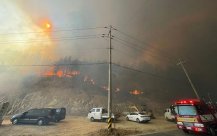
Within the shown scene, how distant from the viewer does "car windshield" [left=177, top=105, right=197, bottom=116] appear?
61.7 feet

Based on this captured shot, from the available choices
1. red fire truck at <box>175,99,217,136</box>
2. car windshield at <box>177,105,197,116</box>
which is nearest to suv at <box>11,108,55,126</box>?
red fire truck at <box>175,99,217,136</box>

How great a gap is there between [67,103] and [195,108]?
175ft

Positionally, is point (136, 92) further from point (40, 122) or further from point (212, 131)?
point (212, 131)

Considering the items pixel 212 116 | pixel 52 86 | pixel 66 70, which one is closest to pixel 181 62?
pixel 212 116

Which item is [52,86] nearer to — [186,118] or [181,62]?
[181,62]

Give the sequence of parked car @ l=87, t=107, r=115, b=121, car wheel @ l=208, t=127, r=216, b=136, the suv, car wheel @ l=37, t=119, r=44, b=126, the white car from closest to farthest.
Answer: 1. car wheel @ l=208, t=127, r=216, b=136
2. car wheel @ l=37, t=119, r=44, b=126
3. the suv
4. parked car @ l=87, t=107, r=115, b=121
5. the white car

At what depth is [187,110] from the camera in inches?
760

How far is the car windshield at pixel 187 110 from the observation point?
18797 mm

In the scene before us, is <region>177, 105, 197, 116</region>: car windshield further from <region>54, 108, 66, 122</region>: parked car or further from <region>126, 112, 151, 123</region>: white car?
<region>54, 108, 66, 122</region>: parked car

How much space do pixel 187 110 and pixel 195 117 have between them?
113cm

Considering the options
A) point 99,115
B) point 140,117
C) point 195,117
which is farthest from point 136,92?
point 195,117

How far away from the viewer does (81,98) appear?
72.1 m

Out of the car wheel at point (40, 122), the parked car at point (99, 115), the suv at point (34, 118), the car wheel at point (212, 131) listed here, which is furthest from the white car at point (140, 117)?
the car wheel at point (40, 122)

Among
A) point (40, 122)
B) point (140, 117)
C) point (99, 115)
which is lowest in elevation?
point (40, 122)
